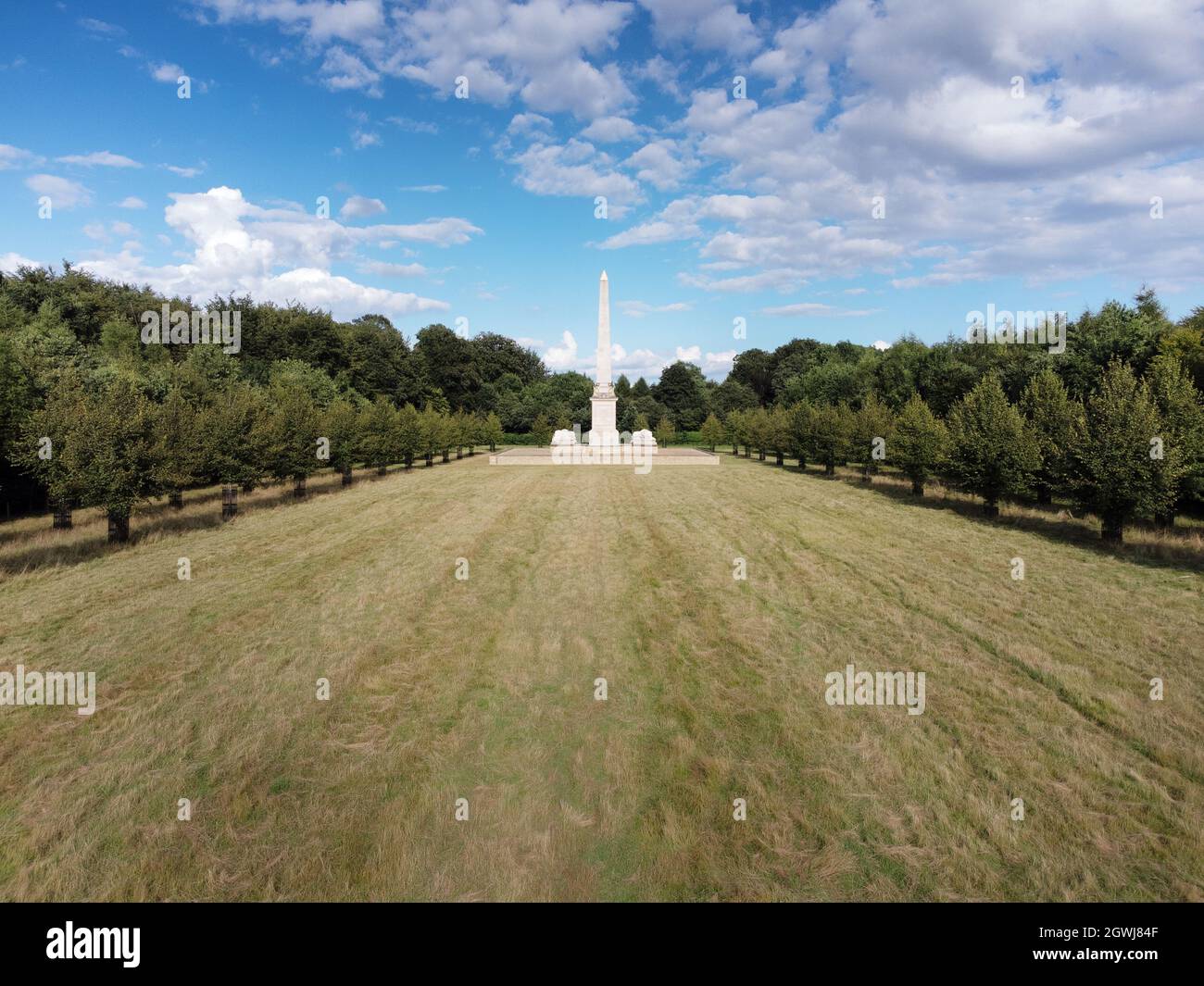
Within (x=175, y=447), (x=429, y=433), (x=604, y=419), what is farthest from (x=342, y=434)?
(x=604, y=419)

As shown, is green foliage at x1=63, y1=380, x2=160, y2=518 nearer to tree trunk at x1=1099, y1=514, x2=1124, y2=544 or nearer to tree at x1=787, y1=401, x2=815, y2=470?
tree trunk at x1=1099, y1=514, x2=1124, y2=544

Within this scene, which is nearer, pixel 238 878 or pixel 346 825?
pixel 238 878

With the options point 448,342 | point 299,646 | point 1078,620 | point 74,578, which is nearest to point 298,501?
point 74,578

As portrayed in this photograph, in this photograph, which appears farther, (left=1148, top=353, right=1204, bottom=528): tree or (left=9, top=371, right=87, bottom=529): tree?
(left=1148, top=353, right=1204, bottom=528): tree

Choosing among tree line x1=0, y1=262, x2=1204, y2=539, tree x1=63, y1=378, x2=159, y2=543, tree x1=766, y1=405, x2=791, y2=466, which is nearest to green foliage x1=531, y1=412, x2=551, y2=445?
tree line x1=0, y1=262, x2=1204, y2=539

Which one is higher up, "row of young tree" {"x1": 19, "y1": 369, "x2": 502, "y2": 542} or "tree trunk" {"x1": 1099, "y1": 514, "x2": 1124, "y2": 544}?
"row of young tree" {"x1": 19, "y1": 369, "x2": 502, "y2": 542}

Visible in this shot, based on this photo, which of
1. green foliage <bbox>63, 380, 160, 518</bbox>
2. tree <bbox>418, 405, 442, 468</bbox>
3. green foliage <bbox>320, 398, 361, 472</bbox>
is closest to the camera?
green foliage <bbox>63, 380, 160, 518</bbox>
